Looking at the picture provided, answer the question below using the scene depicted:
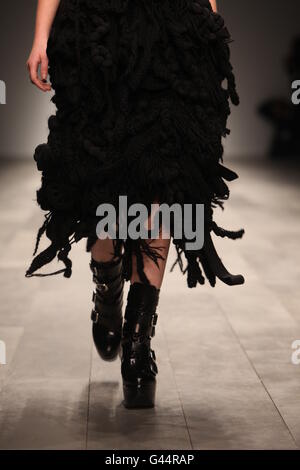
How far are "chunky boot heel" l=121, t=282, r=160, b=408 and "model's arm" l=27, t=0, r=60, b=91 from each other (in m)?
0.38

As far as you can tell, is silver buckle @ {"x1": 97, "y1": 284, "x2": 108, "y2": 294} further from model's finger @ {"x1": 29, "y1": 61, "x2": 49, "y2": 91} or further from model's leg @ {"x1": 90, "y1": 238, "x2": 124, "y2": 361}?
model's finger @ {"x1": 29, "y1": 61, "x2": 49, "y2": 91}

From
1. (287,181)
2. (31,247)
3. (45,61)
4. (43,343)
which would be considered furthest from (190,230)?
(287,181)

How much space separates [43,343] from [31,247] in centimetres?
125

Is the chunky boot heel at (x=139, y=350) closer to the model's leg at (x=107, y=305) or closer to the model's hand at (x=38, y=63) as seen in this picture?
the model's leg at (x=107, y=305)

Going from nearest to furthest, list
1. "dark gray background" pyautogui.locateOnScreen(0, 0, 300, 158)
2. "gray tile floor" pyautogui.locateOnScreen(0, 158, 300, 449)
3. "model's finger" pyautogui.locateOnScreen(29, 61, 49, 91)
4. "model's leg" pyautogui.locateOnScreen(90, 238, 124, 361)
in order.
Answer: "gray tile floor" pyautogui.locateOnScreen(0, 158, 300, 449), "model's finger" pyautogui.locateOnScreen(29, 61, 49, 91), "model's leg" pyautogui.locateOnScreen(90, 238, 124, 361), "dark gray background" pyautogui.locateOnScreen(0, 0, 300, 158)

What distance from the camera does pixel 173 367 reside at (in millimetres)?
1733

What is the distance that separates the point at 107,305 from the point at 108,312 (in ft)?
0.05

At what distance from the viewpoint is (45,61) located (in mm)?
1477

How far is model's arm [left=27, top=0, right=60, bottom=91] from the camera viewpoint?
1.47 metres

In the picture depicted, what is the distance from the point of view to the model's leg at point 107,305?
1.65m

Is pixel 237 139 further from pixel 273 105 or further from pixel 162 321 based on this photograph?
pixel 162 321

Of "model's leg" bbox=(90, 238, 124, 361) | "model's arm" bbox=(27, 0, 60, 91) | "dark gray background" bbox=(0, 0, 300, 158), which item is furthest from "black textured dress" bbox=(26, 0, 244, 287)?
"dark gray background" bbox=(0, 0, 300, 158)

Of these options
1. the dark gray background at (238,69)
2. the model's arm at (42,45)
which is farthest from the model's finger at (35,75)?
the dark gray background at (238,69)

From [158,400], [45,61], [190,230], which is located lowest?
[158,400]
